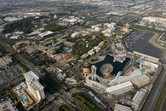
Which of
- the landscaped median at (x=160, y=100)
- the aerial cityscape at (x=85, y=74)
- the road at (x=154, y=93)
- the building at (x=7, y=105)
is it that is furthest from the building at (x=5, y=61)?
the landscaped median at (x=160, y=100)

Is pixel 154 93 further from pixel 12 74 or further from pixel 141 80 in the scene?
pixel 12 74

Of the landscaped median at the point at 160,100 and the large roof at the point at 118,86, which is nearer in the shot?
the landscaped median at the point at 160,100

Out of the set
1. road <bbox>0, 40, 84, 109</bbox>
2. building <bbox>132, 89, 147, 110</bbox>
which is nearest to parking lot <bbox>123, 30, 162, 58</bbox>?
building <bbox>132, 89, 147, 110</bbox>

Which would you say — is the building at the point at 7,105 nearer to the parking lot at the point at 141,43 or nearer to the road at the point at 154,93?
the road at the point at 154,93

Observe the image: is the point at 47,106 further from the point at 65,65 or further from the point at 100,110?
the point at 65,65

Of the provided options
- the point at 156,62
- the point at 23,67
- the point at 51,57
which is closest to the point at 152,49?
the point at 156,62

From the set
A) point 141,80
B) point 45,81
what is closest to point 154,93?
point 141,80
